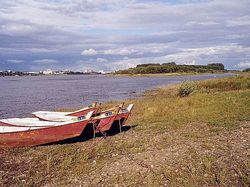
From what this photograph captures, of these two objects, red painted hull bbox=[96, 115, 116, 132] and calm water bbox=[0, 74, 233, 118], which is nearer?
red painted hull bbox=[96, 115, 116, 132]

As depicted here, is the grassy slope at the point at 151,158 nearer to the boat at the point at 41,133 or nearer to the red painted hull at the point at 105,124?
the boat at the point at 41,133

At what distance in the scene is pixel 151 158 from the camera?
14.0 metres

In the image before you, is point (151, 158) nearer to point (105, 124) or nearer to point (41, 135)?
point (105, 124)

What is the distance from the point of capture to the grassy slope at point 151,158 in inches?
472

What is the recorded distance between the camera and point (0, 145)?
1909 centimetres

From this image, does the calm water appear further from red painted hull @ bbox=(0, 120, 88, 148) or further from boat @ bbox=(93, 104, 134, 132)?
red painted hull @ bbox=(0, 120, 88, 148)

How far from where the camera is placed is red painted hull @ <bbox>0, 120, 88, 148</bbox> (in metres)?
19.0

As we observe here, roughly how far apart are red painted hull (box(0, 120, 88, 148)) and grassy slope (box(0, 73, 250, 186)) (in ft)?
1.21

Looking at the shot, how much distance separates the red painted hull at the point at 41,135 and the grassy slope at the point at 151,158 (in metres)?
0.37

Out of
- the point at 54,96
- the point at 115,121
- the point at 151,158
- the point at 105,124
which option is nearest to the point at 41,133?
the point at 105,124

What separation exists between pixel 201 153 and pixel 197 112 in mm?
12395

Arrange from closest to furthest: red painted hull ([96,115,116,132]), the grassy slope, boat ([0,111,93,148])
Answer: the grassy slope → boat ([0,111,93,148]) → red painted hull ([96,115,116,132])

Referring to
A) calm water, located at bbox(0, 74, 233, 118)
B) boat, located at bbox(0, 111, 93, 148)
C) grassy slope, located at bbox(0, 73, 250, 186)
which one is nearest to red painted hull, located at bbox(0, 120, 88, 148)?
boat, located at bbox(0, 111, 93, 148)

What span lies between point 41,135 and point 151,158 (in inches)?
284
